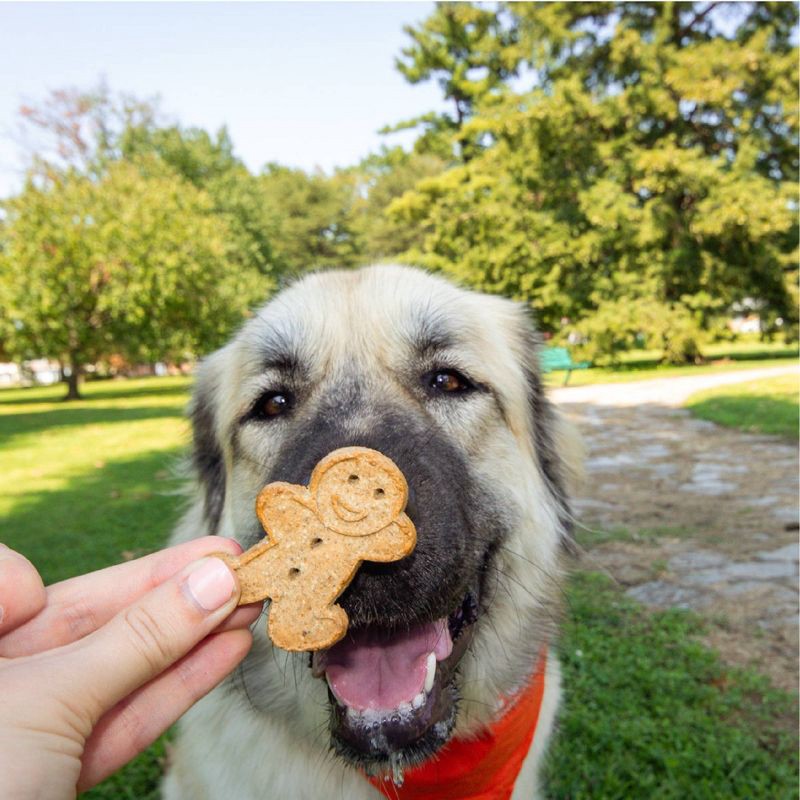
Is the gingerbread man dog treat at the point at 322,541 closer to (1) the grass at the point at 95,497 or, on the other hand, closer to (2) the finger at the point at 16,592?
(2) the finger at the point at 16,592

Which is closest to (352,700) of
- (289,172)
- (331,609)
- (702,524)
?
A: (331,609)

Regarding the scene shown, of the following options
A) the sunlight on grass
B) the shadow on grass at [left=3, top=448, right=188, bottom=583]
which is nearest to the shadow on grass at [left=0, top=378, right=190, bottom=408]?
the sunlight on grass

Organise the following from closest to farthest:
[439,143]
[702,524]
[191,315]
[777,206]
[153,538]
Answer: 1. [702,524]
2. [153,538]
3. [777,206]
4. [191,315]
5. [439,143]

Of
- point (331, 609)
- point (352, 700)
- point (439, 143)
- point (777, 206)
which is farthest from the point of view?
point (439, 143)

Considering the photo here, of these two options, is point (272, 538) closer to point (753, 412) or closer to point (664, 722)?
point (664, 722)

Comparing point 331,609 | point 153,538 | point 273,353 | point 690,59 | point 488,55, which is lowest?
point 153,538

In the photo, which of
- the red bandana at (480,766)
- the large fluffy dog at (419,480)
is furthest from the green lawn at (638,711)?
the red bandana at (480,766)

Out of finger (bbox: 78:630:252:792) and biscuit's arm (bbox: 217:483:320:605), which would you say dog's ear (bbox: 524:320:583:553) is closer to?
biscuit's arm (bbox: 217:483:320:605)

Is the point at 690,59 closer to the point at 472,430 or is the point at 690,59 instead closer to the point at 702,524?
the point at 702,524
